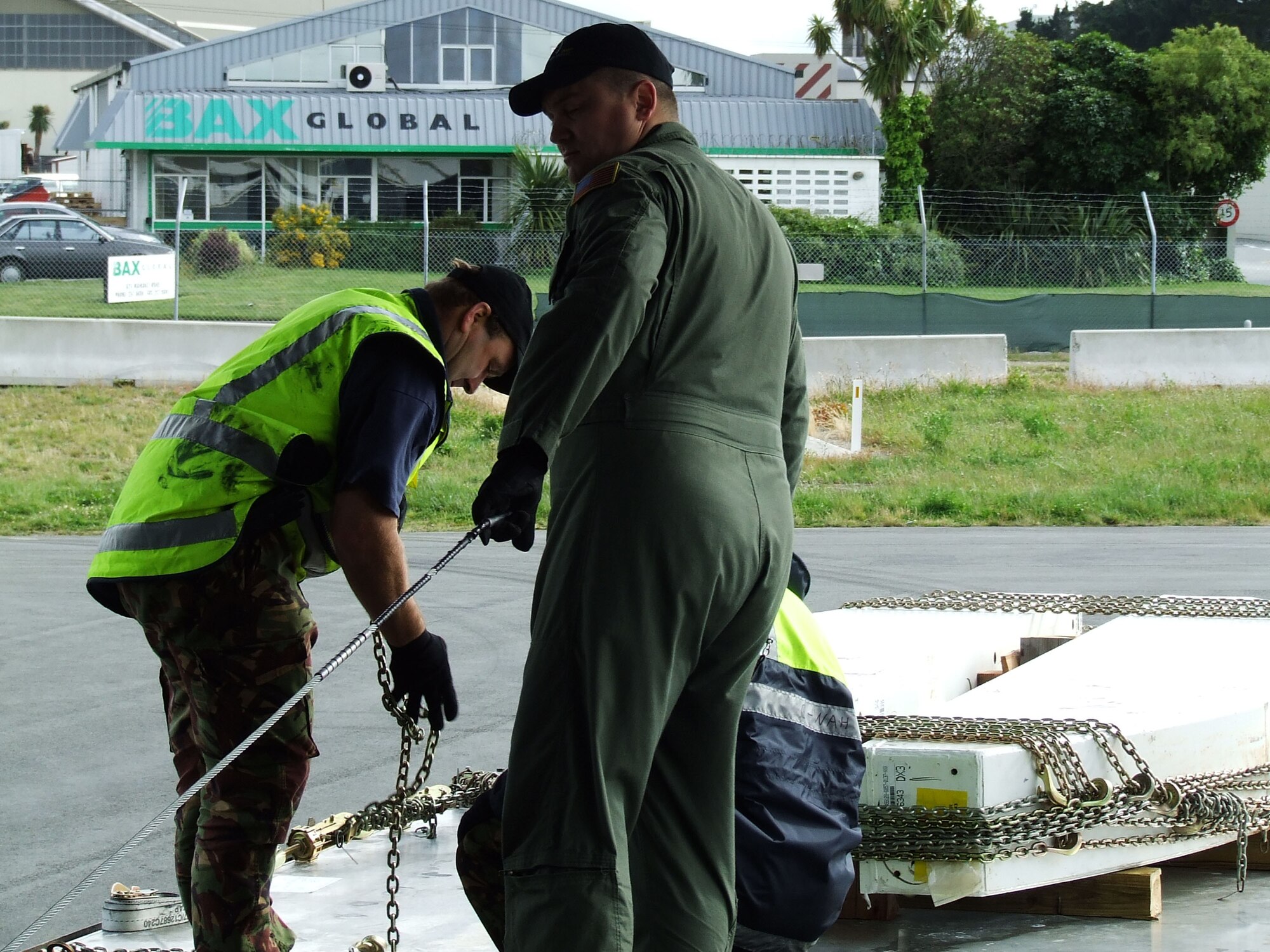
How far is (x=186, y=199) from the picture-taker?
40.8 meters

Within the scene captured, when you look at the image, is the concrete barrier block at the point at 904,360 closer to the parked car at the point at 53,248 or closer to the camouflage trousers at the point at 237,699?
the parked car at the point at 53,248

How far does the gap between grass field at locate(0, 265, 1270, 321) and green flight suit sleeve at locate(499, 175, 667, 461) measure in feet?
62.0

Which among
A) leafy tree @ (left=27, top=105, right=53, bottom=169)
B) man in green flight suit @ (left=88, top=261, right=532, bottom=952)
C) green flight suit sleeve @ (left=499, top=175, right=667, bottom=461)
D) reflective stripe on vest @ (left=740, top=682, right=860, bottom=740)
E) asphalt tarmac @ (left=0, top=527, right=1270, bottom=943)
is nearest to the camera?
green flight suit sleeve @ (left=499, top=175, right=667, bottom=461)

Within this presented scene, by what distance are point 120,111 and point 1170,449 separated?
1242 inches

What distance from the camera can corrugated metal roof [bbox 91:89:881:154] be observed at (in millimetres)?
39750

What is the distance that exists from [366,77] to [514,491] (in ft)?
134

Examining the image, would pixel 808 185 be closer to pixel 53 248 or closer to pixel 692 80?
pixel 692 80

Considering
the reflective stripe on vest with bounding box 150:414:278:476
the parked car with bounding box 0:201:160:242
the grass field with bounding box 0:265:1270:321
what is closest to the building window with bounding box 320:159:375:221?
the parked car with bounding box 0:201:160:242

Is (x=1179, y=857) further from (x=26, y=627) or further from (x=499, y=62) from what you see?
(x=499, y=62)

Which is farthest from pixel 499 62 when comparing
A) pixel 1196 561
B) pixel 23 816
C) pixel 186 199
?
pixel 23 816

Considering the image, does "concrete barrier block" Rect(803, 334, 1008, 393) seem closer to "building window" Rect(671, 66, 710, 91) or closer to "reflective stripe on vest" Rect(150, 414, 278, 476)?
"reflective stripe on vest" Rect(150, 414, 278, 476)

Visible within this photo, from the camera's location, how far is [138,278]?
20.1 meters

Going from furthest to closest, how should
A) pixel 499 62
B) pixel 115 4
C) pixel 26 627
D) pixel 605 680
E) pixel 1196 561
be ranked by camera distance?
1. pixel 115 4
2. pixel 499 62
3. pixel 1196 561
4. pixel 26 627
5. pixel 605 680

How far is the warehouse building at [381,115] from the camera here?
40094 millimetres
